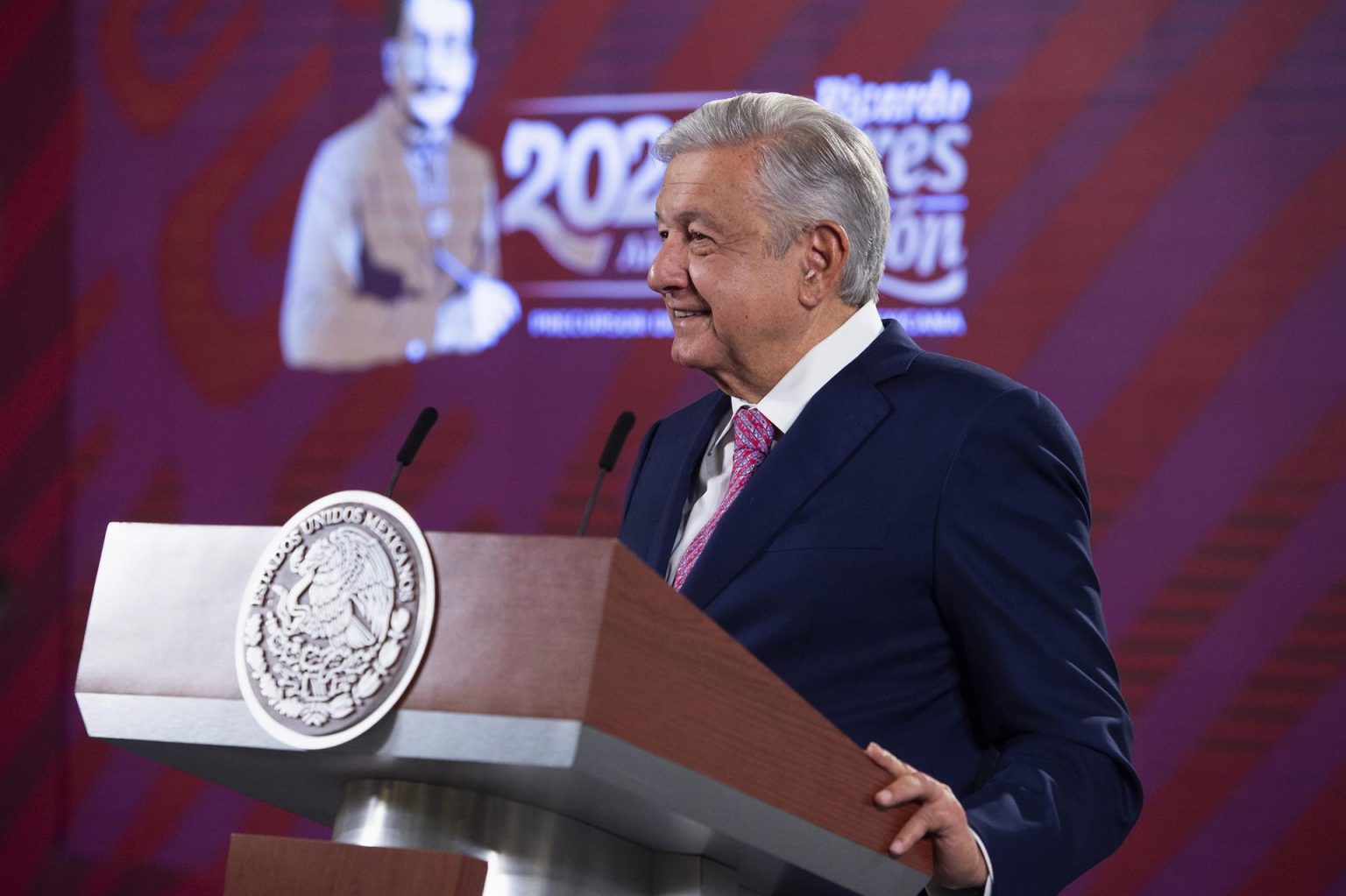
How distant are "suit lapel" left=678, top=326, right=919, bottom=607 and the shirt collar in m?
0.07

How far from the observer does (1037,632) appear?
4.49 ft

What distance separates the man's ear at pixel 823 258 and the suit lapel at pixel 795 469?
13 cm

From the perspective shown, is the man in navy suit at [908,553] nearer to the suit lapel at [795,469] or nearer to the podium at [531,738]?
the suit lapel at [795,469]

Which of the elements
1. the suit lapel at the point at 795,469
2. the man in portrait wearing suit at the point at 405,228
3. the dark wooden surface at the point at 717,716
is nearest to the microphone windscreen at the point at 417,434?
the suit lapel at the point at 795,469

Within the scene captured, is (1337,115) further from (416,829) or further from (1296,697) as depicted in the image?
(416,829)

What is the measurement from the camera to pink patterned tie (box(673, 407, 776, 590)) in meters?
1.57

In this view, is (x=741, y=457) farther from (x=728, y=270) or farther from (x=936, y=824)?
(x=936, y=824)

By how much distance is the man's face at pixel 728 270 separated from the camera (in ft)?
5.44

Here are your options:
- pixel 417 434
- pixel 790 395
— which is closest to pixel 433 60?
pixel 790 395

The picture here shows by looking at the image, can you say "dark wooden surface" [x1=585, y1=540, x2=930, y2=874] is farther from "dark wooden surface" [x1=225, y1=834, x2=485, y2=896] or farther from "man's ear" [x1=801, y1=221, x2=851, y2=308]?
"man's ear" [x1=801, y1=221, x2=851, y2=308]

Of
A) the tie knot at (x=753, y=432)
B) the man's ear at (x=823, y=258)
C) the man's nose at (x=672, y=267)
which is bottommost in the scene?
the tie knot at (x=753, y=432)

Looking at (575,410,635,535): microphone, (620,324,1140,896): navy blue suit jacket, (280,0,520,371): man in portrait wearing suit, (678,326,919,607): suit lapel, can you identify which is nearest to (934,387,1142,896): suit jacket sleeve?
(620,324,1140,896): navy blue suit jacket

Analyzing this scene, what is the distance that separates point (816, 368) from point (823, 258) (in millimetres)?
127

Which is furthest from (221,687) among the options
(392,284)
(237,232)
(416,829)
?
(237,232)
